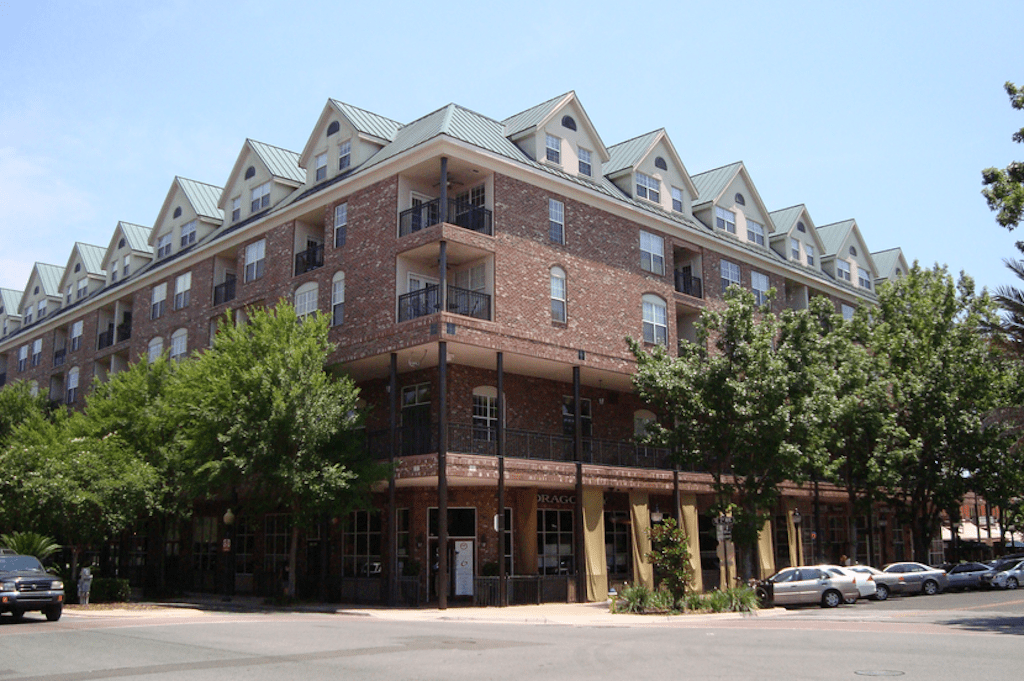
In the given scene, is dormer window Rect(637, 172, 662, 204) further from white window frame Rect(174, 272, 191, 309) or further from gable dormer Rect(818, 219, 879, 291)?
white window frame Rect(174, 272, 191, 309)

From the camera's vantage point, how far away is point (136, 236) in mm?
52281

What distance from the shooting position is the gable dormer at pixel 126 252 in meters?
50.7

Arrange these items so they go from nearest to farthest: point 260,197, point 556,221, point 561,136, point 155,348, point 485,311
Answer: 1. point 485,311
2. point 556,221
3. point 561,136
4. point 260,197
5. point 155,348

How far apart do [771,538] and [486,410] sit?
15.0 metres

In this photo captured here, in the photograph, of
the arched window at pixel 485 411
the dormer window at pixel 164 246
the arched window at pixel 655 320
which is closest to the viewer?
the arched window at pixel 485 411

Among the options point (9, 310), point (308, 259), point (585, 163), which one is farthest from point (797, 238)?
point (9, 310)

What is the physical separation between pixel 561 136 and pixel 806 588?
1884 centimetres

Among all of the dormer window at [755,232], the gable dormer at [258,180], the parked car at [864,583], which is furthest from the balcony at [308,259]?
the parked car at [864,583]

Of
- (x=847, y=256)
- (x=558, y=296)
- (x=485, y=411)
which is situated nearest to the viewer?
(x=485, y=411)

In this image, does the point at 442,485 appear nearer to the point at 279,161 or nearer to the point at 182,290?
Answer: the point at 279,161

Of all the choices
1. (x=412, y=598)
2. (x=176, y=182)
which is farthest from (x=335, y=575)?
(x=176, y=182)

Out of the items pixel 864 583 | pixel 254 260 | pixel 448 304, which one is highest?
pixel 254 260

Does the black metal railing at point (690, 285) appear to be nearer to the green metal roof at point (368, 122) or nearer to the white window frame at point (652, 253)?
the white window frame at point (652, 253)

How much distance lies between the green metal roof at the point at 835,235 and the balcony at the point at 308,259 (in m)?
30.0
